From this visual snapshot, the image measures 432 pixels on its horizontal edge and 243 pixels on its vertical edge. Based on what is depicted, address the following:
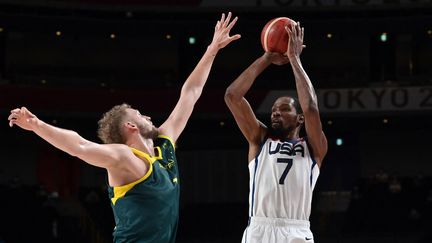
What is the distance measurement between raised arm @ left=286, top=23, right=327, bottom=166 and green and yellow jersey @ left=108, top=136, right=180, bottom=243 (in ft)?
5.33

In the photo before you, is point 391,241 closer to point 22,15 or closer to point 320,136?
A: point 22,15

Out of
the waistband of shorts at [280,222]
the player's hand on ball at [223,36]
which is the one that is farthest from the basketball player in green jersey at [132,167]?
the waistband of shorts at [280,222]

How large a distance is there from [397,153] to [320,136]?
20.0m

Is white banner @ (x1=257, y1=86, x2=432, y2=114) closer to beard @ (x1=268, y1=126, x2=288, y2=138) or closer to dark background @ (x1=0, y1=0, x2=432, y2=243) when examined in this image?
dark background @ (x1=0, y1=0, x2=432, y2=243)

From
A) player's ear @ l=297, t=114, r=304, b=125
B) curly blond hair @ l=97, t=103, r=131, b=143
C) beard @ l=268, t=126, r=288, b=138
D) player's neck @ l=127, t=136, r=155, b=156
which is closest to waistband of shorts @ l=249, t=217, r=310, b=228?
beard @ l=268, t=126, r=288, b=138

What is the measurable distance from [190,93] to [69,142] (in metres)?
1.55

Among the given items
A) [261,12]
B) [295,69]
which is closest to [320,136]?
[295,69]

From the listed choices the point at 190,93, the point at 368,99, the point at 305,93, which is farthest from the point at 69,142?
the point at 368,99

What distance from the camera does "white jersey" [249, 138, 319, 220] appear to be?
6.07 meters

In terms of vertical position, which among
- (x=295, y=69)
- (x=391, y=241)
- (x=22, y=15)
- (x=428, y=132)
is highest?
(x=22, y=15)

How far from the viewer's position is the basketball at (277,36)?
6.18 metres

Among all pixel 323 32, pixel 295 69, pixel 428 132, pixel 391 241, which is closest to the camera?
pixel 295 69

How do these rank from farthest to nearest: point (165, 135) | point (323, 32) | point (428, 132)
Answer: point (428, 132) < point (323, 32) < point (165, 135)

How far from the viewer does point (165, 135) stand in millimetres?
5312
